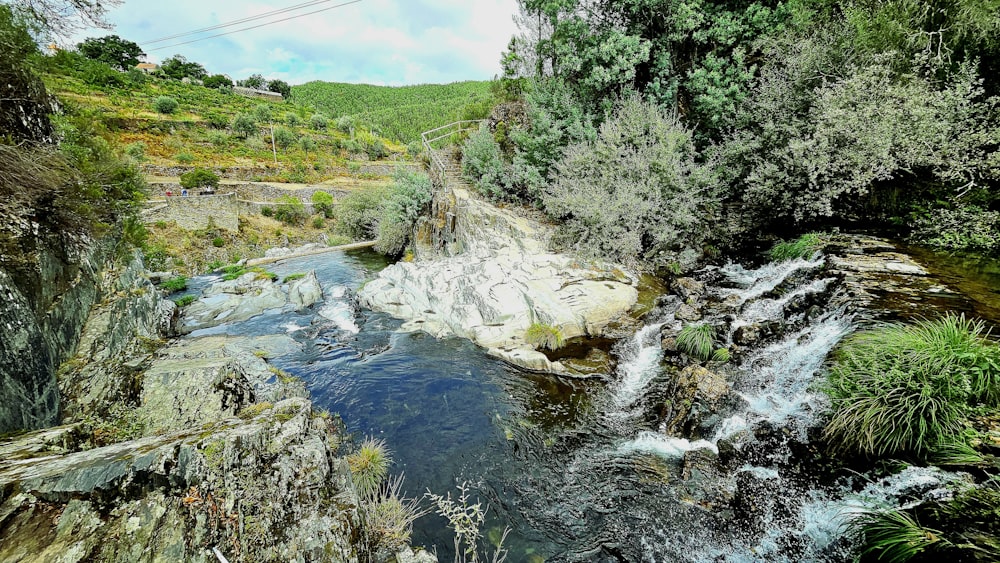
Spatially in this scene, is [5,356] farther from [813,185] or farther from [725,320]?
[813,185]

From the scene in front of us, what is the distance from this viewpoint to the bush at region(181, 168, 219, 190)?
35.6 meters

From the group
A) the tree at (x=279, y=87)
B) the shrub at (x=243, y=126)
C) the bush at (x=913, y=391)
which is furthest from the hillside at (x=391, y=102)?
the bush at (x=913, y=391)

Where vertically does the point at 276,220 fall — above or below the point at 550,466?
above

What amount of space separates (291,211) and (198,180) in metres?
8.54

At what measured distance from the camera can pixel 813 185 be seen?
10.6 metres

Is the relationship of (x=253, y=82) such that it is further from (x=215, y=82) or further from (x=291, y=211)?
(x=291, y=211)

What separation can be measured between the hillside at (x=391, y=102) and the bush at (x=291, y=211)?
3632 centimetres

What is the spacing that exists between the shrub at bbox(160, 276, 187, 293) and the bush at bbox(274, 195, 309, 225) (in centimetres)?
1880

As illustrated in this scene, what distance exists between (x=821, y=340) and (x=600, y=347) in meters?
4.53

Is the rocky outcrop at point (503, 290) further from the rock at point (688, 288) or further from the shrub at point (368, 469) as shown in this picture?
the shrub at point (368, 469)

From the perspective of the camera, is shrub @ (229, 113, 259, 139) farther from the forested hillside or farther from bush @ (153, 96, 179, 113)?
the forested hillside

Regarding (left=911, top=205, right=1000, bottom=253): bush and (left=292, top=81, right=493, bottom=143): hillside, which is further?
(left=292, top=81, right=493, bottom=143): hillside

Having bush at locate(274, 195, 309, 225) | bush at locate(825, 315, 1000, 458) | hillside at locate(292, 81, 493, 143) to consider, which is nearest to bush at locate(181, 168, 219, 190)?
bush at locate(274, 195, 309, 225)

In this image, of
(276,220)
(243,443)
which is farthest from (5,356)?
(276,220)
